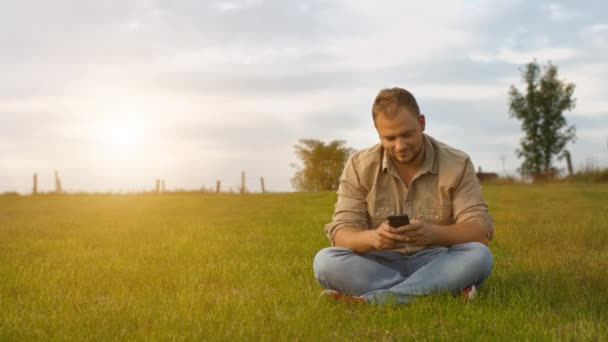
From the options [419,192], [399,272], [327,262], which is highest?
[419,192]

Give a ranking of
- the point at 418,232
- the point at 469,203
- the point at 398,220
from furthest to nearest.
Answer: the point at 469,203 → the point at 418,232 → the point at 398,220

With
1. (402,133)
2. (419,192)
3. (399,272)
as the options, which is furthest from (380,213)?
(402,133)

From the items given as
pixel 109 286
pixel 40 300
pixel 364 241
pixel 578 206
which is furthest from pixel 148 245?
pixel 578 206

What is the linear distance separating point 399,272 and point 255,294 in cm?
158

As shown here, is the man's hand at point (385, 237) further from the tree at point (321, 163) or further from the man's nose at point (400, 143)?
the tree at point (321, 163)

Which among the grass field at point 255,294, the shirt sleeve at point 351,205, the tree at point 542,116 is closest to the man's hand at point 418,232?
the grass field at point 255,294

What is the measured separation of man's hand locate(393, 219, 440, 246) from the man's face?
653mm

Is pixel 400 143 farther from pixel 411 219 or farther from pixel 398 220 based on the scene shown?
pixel 411 219

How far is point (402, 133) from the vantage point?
5.71 meters

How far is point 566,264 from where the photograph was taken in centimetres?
883

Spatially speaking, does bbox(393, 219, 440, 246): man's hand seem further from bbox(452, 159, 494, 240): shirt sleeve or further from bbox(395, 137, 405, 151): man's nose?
bbox(395, 137, 405, 151): man's nose

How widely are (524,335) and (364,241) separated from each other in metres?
1.69

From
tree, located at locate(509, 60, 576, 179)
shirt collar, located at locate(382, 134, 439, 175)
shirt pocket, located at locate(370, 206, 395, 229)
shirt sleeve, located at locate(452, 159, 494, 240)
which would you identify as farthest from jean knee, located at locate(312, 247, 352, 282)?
tree, located at locate(509, 60, 576, 179)

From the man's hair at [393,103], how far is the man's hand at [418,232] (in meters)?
0.97
